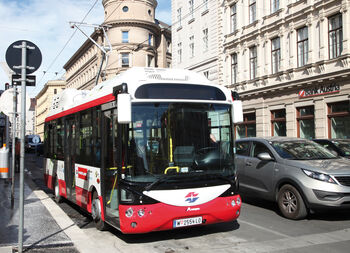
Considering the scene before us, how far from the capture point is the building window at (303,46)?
2222 cm

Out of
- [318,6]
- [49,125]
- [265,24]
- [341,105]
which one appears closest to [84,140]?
[49,125]

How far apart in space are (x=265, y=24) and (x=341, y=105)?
7925mm

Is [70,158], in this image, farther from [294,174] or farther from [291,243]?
[291,243]

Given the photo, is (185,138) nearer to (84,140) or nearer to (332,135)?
(84,140)

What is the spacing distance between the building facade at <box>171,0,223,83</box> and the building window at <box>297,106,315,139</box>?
8.84 metres

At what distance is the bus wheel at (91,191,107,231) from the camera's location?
6.95 m

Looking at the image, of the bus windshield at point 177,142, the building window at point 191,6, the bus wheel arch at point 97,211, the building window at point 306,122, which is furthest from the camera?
the building window at point 191,6

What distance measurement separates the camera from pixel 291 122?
2325cm

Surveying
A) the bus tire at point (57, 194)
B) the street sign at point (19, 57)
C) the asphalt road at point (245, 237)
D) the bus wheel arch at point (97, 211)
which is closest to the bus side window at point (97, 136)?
the bus wheel arch at point (97, 211)

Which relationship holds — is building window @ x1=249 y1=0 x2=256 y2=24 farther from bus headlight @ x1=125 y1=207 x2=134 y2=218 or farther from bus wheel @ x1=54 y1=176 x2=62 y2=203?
bus headlight @ x1=125 y1=207 x2=134 y2=218

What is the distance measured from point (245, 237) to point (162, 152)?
2020 millimetres

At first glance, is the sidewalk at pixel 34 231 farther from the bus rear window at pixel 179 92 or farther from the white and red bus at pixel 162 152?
the bus rear window at pixel 179 92

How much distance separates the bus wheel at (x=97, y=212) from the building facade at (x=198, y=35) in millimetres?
23856

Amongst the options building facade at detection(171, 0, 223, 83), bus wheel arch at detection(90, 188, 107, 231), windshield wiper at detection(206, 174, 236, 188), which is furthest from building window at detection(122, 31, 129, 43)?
windshield wiper at detection(206, 174, 236, 188)
